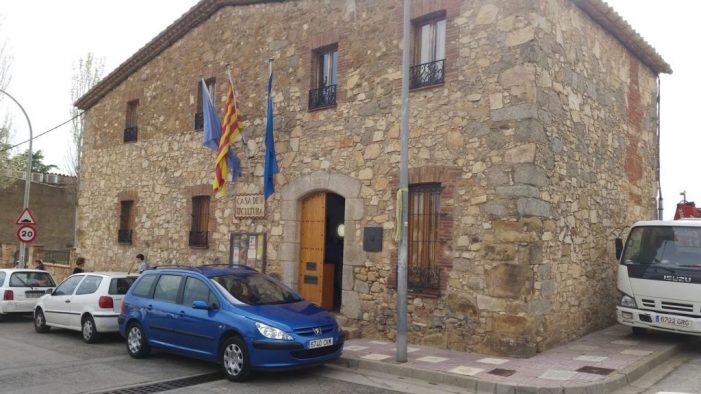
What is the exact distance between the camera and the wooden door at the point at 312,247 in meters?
11.6

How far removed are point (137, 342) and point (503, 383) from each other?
5615mm

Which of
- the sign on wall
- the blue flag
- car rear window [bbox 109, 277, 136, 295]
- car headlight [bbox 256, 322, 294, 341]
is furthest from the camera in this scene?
the blue flag

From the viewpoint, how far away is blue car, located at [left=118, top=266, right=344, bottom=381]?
7344 millimetres

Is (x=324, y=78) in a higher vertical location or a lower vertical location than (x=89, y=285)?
higher

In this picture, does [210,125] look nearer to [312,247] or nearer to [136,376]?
[312,247]

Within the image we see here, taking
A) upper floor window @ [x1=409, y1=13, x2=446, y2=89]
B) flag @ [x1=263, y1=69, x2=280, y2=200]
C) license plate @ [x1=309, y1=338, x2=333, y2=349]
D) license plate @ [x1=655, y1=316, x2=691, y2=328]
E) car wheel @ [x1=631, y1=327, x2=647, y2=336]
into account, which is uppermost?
upper floor window @ [x1=409, y1=13, x2=446, y2=89]

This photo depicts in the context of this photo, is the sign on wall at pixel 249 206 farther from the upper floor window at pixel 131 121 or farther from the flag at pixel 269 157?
the upper floor window at pixel 131 121

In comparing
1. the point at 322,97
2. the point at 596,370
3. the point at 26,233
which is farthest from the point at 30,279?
the point at 596,370

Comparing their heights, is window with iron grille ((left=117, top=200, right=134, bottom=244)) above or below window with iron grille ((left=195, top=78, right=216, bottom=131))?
below

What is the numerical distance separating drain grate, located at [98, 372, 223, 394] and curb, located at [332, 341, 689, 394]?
1.83 meters

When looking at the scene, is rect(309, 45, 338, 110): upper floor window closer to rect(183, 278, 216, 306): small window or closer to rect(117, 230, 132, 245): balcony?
rect(183, 278, 216, 306): small window

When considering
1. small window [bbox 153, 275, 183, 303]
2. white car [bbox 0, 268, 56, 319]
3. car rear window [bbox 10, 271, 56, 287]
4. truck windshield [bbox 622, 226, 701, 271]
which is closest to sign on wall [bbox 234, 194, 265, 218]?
small window [bbox 153, 275, 183, 303]

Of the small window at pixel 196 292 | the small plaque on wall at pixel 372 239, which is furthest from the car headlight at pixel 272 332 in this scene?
the small plaque on wall at pixel 372 239

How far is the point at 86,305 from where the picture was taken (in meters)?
10.6
